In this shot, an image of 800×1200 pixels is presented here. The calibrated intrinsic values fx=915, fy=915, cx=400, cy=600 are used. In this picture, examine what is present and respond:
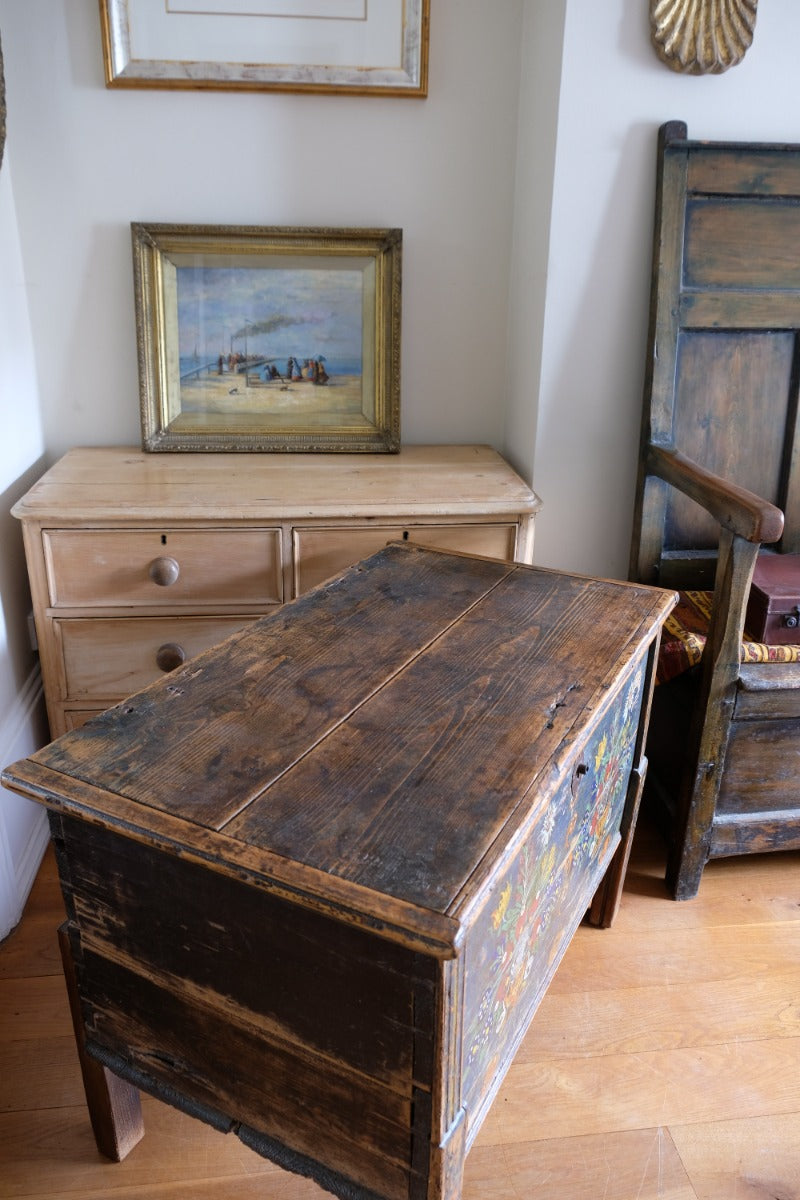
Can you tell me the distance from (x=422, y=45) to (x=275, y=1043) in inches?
78.0

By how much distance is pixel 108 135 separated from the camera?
6.66ft

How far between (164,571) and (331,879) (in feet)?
3.51

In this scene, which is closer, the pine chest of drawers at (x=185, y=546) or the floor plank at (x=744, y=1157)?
the floor plank at (x=744, y=1157)

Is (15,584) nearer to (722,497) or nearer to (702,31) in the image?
→ (722,497)

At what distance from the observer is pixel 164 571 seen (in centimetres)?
179

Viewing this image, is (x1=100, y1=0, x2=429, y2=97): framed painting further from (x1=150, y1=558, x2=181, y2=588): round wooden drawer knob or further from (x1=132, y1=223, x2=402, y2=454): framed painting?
(x1=150, y1=558, x2=181, y2=588): round wooden drawer knob

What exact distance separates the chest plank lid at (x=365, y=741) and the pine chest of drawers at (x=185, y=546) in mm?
346

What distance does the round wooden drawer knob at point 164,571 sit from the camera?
5.89 ft

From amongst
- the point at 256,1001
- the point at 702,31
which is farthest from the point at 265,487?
the point at 702,31

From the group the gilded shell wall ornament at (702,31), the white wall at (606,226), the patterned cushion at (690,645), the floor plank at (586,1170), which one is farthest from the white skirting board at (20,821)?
the gilded shell wall ornament at (702,31)

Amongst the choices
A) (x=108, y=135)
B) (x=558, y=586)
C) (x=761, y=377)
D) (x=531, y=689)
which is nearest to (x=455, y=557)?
(x=558, y=586)

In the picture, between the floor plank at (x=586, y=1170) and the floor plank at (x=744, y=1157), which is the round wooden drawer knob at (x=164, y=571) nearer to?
the floor plank at (x=586, y=1170)

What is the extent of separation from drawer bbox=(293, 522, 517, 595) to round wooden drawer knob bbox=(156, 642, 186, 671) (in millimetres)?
269

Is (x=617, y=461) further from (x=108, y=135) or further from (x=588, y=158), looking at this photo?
(x=108, y=135)
